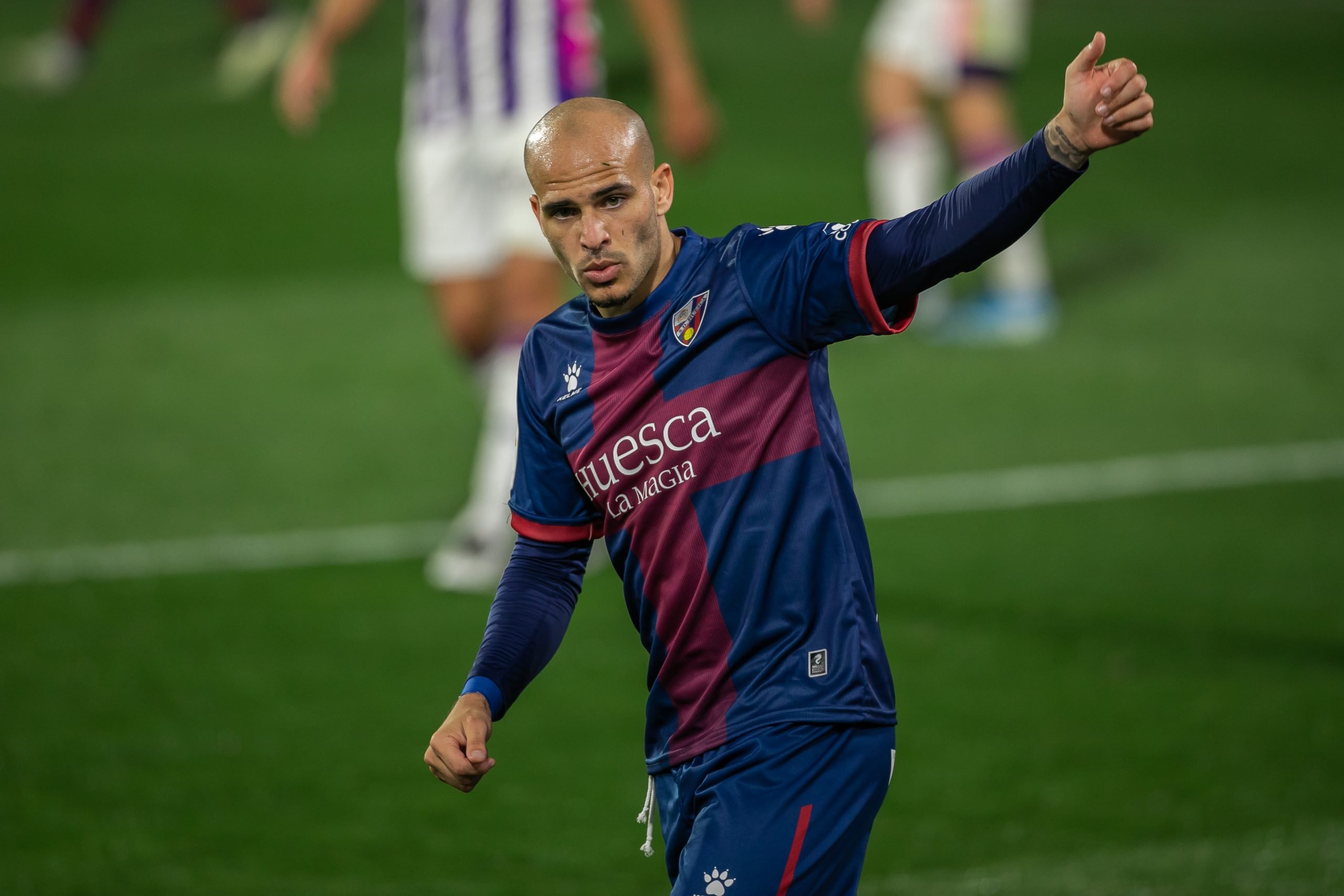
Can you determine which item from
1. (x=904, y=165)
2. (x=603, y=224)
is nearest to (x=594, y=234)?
(x=603, y=224)

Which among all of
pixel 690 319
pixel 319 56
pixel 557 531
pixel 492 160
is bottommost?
pixel 557 531

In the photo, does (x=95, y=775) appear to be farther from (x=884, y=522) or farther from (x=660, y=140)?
(x=660, y=140)

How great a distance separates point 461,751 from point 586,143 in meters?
0.94

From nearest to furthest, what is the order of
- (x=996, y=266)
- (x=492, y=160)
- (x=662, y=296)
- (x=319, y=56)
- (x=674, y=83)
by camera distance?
(x=662, y=296) → (x=674, y=83) → (x=492, y=160) → (x=319, y=56) → (x=996, y=266)

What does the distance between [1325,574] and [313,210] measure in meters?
7.80

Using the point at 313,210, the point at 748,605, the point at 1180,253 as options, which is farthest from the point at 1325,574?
the point at 313,210

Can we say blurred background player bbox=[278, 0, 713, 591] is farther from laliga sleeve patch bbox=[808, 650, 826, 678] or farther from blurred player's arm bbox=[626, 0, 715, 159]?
laliga sleeve patch bbox=[808, 650, 826, 678]

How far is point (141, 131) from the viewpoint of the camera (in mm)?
13570

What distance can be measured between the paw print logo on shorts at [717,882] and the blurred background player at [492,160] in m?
3.10

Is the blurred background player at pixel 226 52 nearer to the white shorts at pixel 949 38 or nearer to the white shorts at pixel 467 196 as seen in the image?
the white shorts at pixel 949 38

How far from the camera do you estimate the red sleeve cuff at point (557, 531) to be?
3.02 m

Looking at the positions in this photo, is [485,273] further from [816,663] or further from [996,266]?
[996,266]

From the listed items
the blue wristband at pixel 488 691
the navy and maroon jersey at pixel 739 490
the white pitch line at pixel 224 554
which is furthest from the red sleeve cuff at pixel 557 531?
the white pitch line at pixel 224 554

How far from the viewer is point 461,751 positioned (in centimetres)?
268
